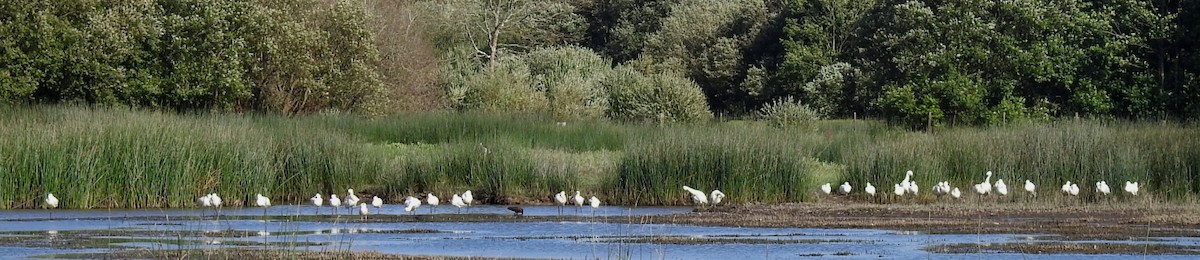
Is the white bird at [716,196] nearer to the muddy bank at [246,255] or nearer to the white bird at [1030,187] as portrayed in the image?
the white bird at [1030,187]

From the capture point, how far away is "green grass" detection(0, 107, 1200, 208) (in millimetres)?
23672

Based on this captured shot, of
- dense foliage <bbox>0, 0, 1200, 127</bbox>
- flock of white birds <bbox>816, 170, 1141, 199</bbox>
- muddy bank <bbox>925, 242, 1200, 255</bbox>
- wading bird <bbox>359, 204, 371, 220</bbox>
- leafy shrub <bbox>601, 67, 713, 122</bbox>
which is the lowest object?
wading bird <bbox>359, 204, 371, 220</bbox>

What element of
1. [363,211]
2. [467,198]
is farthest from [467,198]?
[363,211]

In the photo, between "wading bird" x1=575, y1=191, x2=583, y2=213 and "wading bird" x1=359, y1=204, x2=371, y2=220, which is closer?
"wading bird" x1=359, y1=204, x2=371, y2=220

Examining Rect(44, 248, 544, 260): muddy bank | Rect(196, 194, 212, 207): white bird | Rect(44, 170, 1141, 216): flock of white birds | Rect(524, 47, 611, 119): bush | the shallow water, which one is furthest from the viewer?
Rect(524, 47, 611, 119): bush

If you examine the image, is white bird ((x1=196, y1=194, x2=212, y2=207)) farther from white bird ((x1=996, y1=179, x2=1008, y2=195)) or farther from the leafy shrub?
the leafy shrub

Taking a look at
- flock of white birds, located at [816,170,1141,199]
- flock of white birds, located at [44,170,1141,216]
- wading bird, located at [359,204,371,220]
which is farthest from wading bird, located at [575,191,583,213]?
flock of white birds, located at [816,170,1141,199]

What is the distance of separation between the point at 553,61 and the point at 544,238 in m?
44.9

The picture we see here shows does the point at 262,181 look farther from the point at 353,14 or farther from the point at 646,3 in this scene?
the point at 646,3

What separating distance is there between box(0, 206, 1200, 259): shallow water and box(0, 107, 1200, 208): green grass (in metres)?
1.13

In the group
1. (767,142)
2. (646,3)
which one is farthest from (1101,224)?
(646,3)

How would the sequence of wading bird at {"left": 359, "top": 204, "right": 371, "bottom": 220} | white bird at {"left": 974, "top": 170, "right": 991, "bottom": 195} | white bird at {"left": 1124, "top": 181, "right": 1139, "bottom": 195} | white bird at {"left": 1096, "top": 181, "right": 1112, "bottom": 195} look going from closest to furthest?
wading bird at {"left": 359, "top": 204, "right": 371, "bottom": 220} < white bird at {"left": 1124, "top": 181, "right": 1139, "bottom": 195} < white bird at {"left": 1096, "top": 181, "right": 1112, "bottom": 195} < white bird at {"left": 974, "top": 170, "right": 991, "bottom": 195}

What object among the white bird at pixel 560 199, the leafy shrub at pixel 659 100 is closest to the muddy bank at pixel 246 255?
the white bird at pixel 560 199

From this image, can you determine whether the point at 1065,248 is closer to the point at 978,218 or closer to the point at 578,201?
the point at 978,218
